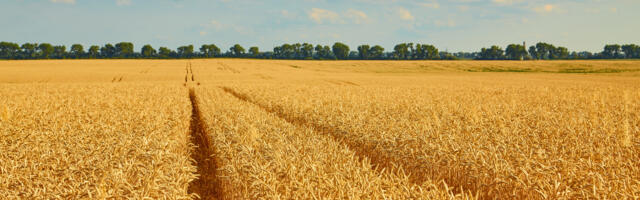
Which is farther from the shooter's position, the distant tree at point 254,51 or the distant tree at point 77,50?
the distant tree at point 254,51

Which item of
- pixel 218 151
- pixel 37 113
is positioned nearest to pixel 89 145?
pixel 218 151

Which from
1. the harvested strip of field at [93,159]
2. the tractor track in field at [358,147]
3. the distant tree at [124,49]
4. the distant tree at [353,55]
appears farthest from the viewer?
the distant tree at [353,55]

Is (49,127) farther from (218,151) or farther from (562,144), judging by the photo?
(562,144)

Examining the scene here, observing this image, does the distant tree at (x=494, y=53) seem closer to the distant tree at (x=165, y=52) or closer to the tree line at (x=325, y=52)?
the tree line at (x=325, y=52)

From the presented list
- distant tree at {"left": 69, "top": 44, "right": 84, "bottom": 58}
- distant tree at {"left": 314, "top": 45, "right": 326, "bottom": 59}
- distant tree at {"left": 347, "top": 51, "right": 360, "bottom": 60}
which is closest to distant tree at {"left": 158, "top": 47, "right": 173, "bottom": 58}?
distant tree at {"left": 69, "top": 44, "right": 84, "bottom": 58}

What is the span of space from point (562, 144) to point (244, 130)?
5746 mm

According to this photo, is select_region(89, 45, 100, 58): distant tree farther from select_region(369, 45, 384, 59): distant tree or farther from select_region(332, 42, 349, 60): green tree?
select_region(369, 45, 384, 59): distant tree

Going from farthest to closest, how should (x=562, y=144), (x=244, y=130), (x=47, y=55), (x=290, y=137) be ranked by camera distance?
(x=47, y=55)
(x=244, y=130)
(x=290, y=137)
(x=562, y=144)

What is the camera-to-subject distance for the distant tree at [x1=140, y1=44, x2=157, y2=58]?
12488cm

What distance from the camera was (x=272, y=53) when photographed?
452 feet

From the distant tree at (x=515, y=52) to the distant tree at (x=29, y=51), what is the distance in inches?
5659

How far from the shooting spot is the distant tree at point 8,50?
118 metres

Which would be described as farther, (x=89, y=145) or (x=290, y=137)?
(x=290, y=137)

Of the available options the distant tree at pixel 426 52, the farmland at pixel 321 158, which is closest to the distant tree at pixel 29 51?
the distant tree at pixel 426 52
